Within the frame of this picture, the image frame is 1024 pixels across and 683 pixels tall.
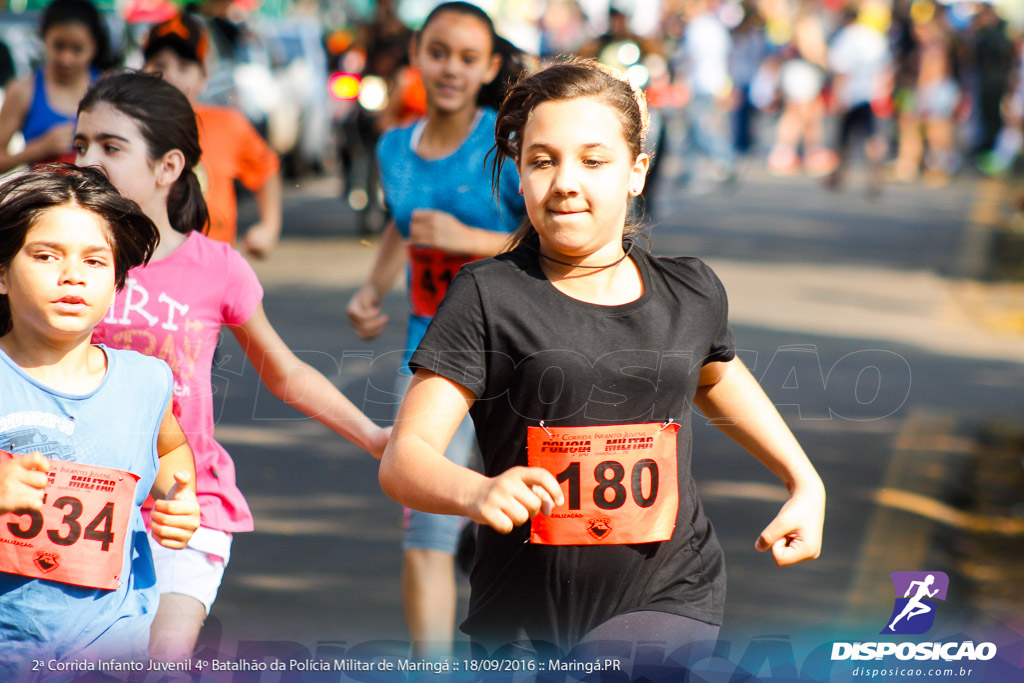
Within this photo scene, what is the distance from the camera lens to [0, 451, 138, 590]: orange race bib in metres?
2.38

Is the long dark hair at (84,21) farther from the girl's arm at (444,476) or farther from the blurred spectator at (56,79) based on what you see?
the girl's arm at (444,476)

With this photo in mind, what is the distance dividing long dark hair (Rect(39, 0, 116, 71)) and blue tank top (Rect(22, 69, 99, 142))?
199 mm

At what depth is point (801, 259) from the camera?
41.7ft

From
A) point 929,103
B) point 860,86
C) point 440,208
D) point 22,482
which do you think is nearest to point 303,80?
point 860,86

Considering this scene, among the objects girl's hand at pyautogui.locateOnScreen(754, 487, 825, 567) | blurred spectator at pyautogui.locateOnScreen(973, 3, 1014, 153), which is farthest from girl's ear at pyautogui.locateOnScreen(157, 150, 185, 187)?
blurred spectator at pyautogui.locateOnScreen(973, 3, 1014, 153)

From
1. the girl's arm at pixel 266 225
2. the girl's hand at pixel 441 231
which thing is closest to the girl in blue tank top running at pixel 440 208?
the girl's hand at pixel 441 231

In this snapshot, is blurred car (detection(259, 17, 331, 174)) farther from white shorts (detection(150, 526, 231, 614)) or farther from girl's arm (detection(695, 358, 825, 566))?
girl's arm (detection(695, 358, 825, 566))

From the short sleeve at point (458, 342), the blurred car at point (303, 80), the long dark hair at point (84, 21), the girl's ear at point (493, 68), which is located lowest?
the short sleeve at point (458, 342)

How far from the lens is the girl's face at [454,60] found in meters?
4.04

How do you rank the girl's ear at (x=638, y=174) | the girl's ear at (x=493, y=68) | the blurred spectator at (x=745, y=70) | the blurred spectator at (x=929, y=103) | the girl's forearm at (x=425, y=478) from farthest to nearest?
the blurred spectator at (x=929, y=103)
the blurred spectator at (x=745, y=70)
the girl's ear at (x=493, y=68)
the girl's ear at (x=638, y=174)
the girl's forearm at (x=425, y=478)

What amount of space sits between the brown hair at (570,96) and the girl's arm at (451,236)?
41.5 inches

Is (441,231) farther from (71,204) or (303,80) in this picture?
(303,80)

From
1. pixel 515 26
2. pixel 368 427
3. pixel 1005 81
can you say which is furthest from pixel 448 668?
pixel 515 26

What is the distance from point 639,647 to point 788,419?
4844 millimetres
